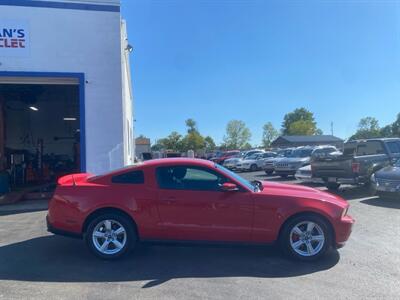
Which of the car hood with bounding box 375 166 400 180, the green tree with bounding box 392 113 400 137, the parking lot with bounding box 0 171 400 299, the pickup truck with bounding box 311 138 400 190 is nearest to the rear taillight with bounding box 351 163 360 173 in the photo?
the pickup truck with bounding box 311 138 400 190

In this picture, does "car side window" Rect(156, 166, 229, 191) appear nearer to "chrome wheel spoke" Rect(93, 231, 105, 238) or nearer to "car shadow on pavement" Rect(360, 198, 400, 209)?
"chrome wheel spoke" Rect(93, 231, 105, 238)

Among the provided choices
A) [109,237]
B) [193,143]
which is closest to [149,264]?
[109,237]

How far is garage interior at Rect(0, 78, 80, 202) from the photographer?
1827cm

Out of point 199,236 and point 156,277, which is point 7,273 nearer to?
point 156,277

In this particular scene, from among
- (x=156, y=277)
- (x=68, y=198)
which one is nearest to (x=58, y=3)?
(x=68, y=198)

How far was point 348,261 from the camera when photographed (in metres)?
5.42

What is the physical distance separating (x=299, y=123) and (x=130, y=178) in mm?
105725

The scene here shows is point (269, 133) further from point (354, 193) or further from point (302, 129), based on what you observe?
point (354, 193)

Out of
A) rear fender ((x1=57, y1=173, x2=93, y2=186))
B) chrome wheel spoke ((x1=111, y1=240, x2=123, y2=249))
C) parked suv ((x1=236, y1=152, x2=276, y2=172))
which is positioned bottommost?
chrome wheel spoke ((x1=111, y1=240, x2=123, y2=249))

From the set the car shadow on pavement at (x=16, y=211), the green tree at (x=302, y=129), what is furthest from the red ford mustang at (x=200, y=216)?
the green tree at (x=302, y=129)

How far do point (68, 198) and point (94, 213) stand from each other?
0.48 meters

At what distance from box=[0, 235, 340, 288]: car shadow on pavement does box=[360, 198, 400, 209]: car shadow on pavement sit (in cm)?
514

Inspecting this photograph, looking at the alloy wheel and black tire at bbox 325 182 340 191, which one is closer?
the alloy wheel

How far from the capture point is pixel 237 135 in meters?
96.6
